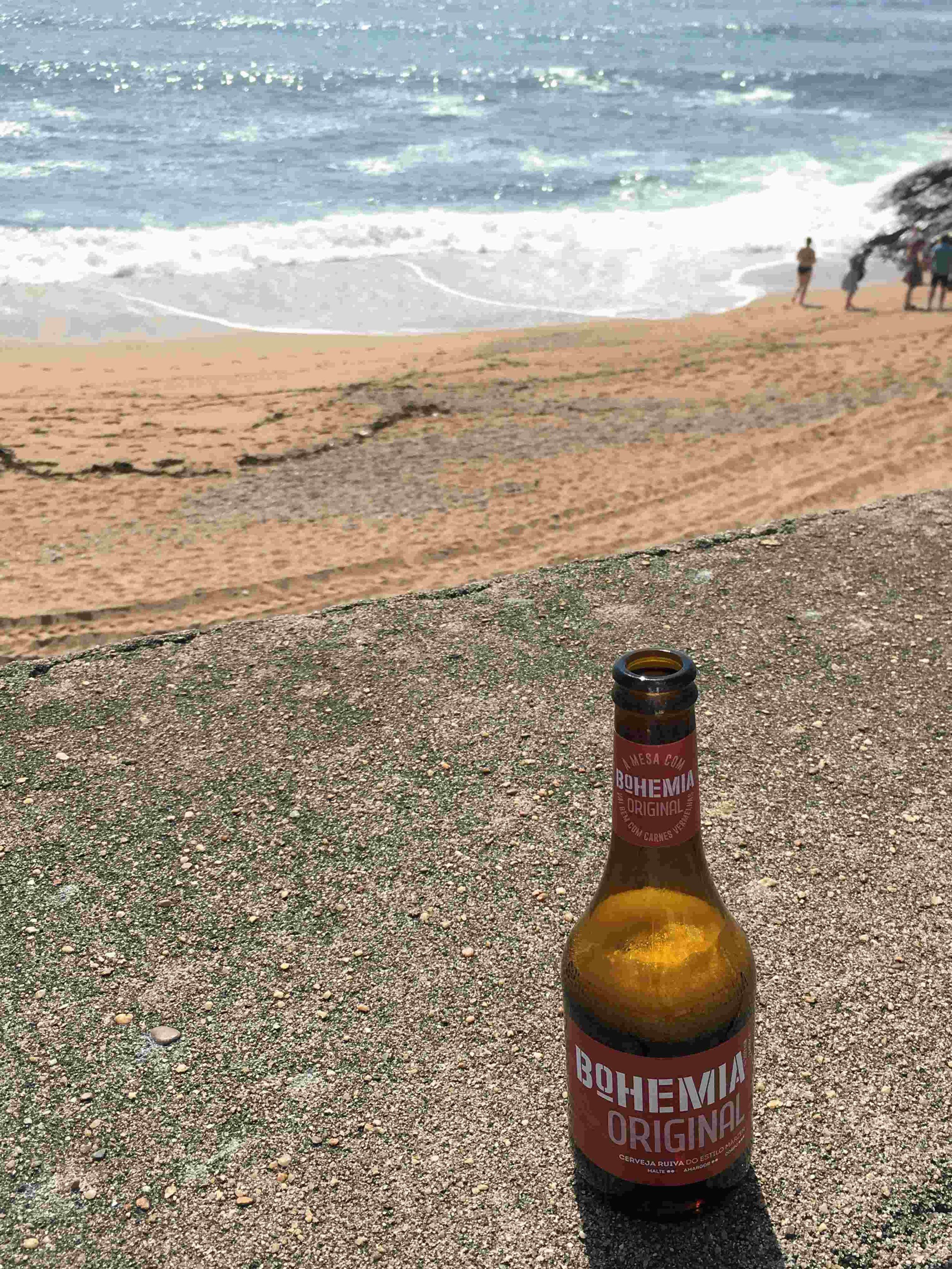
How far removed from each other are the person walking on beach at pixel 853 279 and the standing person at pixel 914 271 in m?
0.65

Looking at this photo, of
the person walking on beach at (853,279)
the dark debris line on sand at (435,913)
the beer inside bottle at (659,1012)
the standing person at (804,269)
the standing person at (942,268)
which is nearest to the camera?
the beer inside bottle at (659,1012)

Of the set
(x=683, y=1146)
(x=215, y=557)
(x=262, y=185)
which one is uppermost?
(x=262, y=185)

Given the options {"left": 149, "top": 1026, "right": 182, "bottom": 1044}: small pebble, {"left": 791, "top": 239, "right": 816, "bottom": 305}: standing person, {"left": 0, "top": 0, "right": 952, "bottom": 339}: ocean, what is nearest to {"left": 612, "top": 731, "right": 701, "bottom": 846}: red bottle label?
{"left": 149, "top": 1026, "right": 182, "bottom": 1044}: small pebble

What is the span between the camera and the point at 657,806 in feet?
5.71

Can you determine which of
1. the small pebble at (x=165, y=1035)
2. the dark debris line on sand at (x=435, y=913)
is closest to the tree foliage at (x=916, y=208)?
the dark debris line on sand at (x=435, y=913)

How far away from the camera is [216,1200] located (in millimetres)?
2385

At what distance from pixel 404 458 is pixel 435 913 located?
6.27 meters

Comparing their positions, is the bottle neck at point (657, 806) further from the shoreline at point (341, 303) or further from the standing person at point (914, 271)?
the standing person at point (914, 271)

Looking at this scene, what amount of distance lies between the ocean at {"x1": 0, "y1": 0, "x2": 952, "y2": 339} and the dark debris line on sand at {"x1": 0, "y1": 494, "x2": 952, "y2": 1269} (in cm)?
1142

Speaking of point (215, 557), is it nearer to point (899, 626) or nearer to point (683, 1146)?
point (899, 626)

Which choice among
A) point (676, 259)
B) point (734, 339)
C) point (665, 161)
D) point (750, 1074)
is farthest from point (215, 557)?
point (665, 161)

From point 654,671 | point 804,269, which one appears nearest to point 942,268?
point 804,269

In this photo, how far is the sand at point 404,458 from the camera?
23.3ft

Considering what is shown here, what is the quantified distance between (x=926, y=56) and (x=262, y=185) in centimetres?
4129
